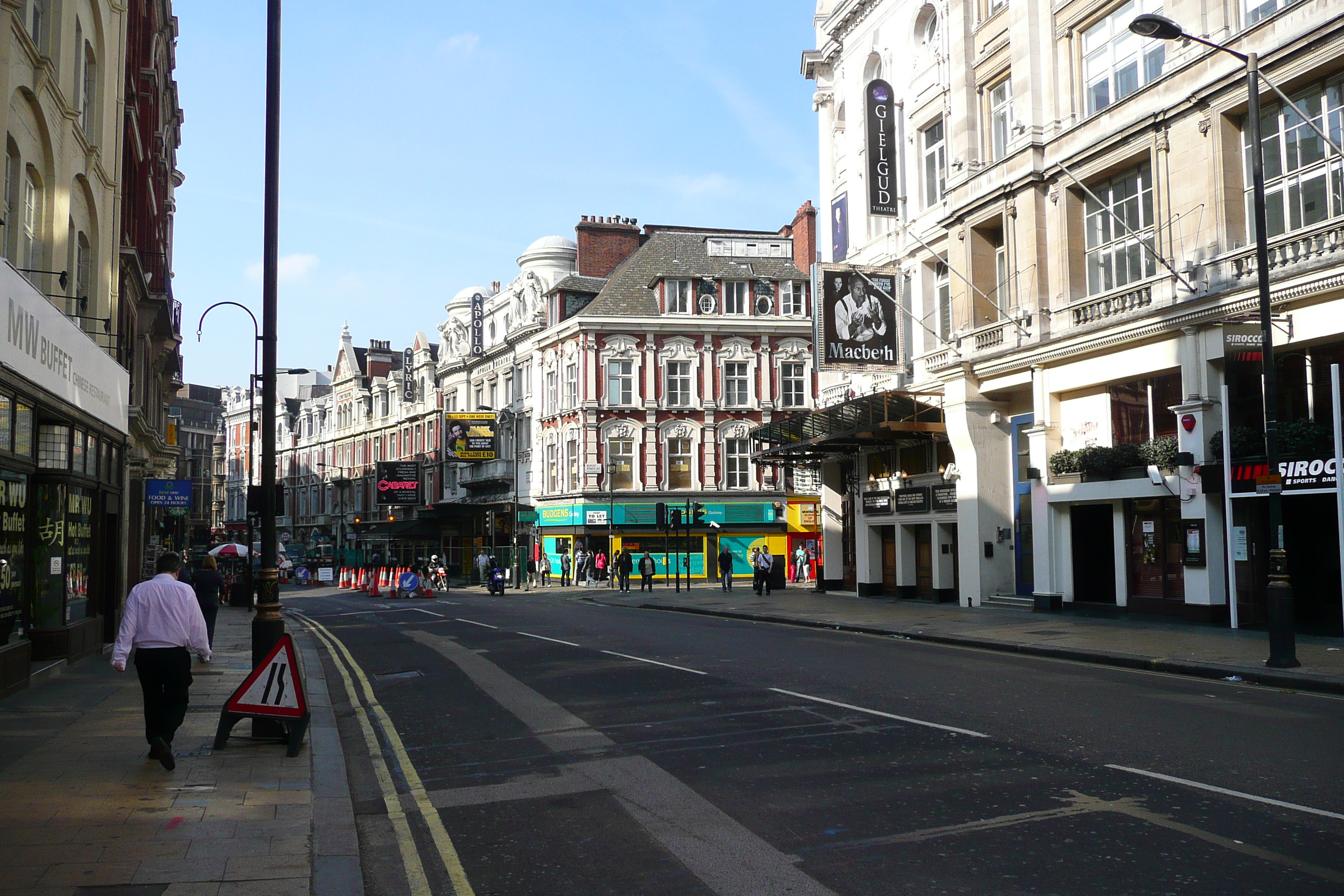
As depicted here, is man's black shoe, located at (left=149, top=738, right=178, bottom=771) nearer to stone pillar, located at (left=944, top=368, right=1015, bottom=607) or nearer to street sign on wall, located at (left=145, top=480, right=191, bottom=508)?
street sign on wall, located at (left=145, top=480, right=191, bottom=508)

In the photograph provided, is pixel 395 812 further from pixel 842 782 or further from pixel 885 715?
pixel 885 715

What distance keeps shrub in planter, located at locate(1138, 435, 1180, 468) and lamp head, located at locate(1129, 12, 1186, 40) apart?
8448mm

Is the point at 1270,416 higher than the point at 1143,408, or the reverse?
the point at 1143,408

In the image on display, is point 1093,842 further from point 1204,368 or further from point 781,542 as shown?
point 781,542

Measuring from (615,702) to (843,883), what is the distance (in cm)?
687

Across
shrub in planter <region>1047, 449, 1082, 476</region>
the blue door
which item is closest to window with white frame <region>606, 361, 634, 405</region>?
the blue door

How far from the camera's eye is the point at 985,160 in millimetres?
28156

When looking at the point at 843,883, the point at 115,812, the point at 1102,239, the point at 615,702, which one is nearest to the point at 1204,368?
the point at 1102,239

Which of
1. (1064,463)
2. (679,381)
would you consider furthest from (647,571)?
(1064,463)

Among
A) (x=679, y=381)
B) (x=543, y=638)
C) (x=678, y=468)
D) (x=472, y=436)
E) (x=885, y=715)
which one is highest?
(x=679, y=381)

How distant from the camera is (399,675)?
16.1 metres

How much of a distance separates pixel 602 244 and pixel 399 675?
151ft

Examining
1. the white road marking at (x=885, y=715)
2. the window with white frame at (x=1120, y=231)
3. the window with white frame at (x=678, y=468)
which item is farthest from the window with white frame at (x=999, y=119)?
the window with white frame at (x=678, y=468)

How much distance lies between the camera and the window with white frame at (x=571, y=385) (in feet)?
182
